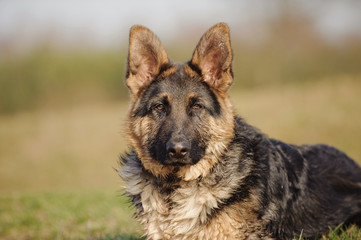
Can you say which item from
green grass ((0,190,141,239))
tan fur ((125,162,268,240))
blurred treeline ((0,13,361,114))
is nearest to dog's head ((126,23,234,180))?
tan fur ((125,162,268,240))

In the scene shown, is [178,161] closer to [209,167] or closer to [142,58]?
[209,167]

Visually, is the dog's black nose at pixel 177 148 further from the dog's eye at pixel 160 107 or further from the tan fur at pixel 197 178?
the dog's eye at pixel 160 107

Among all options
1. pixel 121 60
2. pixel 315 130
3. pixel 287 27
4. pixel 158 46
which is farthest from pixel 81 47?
pixel 158 46

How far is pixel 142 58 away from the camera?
4.63m

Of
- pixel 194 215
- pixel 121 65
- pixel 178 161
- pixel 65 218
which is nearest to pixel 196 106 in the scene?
pixel 178 161

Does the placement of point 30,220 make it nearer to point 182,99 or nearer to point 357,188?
point 182,99

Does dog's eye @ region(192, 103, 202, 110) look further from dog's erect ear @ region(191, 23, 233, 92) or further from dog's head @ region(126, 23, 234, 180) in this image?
dog's erect ear @ region(191, 23, 233, 92)

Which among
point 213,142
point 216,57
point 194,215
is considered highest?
point 216,57

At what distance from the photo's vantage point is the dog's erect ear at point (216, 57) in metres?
4.22

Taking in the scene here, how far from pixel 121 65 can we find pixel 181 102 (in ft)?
113

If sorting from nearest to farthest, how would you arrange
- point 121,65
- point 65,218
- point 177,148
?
1. point 177,148
2. point 65,218
3. point 121,65

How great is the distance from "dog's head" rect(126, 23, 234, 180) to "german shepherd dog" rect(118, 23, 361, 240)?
1cm

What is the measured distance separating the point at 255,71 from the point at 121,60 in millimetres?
14580

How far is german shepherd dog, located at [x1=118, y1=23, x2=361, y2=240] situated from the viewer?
3.96 metres
